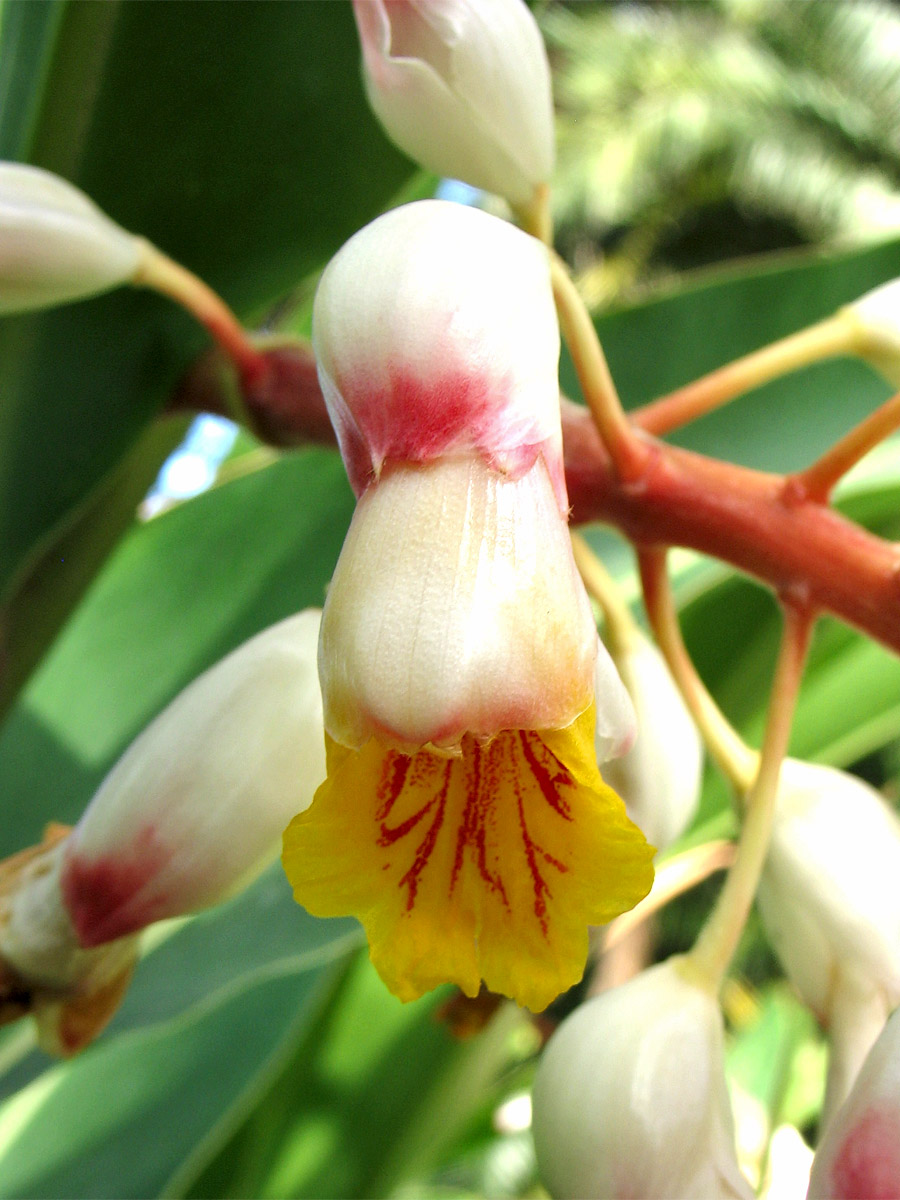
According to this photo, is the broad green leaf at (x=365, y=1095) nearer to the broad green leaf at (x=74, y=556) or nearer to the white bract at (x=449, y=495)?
the broad green leaf at (x=74, y=556)

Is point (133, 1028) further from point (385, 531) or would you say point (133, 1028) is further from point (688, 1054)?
point (385, 531)

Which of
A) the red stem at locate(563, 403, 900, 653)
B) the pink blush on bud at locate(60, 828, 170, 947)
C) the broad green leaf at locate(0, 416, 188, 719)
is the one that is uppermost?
the red stem at locate(563, 403, 900, 653)

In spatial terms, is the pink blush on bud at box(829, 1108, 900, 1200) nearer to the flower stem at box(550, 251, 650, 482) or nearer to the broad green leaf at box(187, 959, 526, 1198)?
the flower stem at box(550, 251, 650, 482)

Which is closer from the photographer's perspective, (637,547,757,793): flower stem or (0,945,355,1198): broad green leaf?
(637,547,757,793): flower stem

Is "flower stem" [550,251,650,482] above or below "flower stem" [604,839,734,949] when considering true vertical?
above

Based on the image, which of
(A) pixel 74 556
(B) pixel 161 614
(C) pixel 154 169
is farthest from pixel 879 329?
(B) pixel 161 614

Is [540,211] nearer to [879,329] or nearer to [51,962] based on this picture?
[879,329]

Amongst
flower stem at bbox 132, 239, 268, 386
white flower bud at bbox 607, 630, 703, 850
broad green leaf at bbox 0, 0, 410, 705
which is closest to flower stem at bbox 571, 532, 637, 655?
white flower bud at bbox 607, 630, 703, 850
